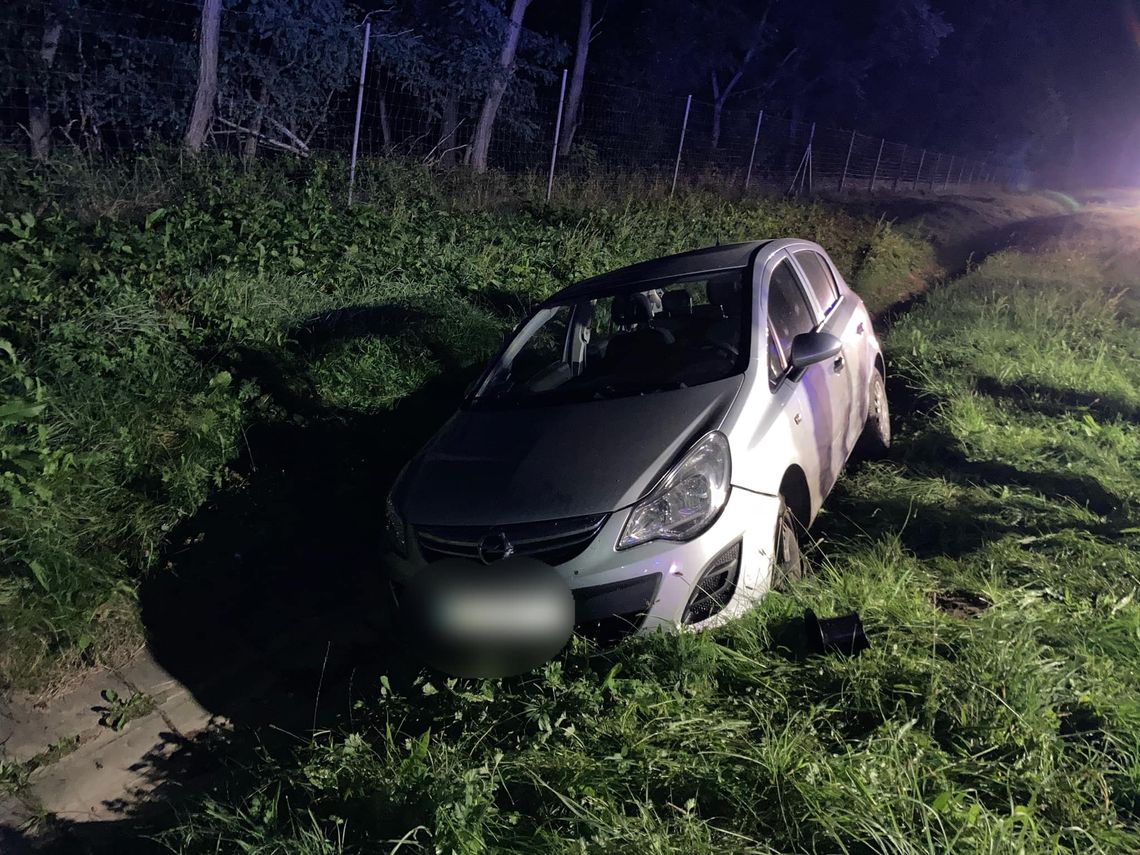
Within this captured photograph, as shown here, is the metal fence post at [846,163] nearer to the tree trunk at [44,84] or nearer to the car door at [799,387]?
the tree trunk at [44,84]

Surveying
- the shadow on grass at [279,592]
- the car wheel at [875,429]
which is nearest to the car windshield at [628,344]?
the shadow on grass at [279,592]

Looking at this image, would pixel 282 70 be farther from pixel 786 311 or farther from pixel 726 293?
pixel 786 311

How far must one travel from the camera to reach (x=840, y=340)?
450cm

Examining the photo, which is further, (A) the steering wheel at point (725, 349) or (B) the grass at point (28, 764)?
(A) the steering wheel at point (725, 349)

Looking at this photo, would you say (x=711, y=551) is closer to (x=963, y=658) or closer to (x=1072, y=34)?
(x=963, y=658)

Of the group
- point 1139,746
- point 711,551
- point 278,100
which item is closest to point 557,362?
point 711,551

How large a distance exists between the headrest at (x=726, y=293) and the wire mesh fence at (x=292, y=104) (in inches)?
208

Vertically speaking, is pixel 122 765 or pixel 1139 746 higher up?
pixel 1139 746

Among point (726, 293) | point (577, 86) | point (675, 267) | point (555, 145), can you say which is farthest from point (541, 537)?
point (577, 86)

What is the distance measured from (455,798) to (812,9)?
28860 mm

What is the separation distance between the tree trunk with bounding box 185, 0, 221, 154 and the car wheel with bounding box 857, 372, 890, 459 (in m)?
6.83

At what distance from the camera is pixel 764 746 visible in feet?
8.30

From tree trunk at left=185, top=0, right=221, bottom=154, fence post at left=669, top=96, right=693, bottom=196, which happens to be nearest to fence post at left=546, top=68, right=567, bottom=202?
fence post at left=669, top=96, right=693, bottom=196

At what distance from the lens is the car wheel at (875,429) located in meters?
5.47
